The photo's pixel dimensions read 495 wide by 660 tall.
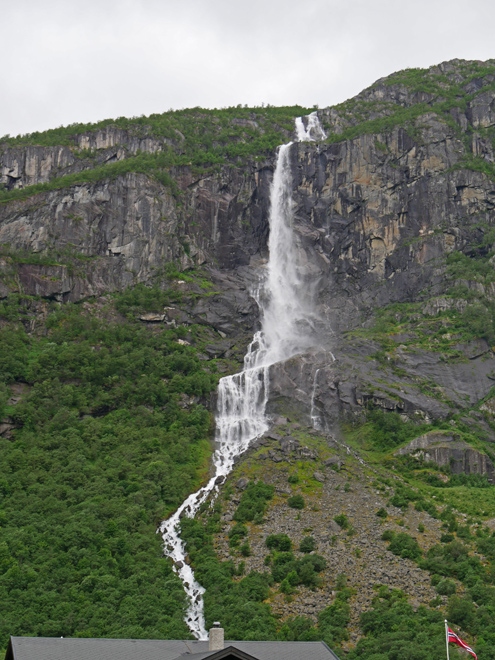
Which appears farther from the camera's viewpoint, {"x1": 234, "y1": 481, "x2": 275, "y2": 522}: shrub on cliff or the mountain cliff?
{"x1": 234, "y1": 481, "x2": 275, "y2": 522}: shrub on cliff

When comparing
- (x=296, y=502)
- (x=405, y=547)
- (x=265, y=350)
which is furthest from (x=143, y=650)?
(x=265, y=350)

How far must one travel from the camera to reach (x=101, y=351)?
92.1 m

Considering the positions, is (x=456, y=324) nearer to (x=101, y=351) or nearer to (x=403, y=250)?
(x=403, y=250)

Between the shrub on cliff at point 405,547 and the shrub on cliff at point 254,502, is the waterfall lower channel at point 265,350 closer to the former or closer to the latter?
the shrub on cliff at point 254,502

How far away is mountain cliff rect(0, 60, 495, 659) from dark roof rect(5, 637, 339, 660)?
16.2m

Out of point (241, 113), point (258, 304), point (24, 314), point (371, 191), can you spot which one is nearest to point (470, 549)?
point (258, 304)

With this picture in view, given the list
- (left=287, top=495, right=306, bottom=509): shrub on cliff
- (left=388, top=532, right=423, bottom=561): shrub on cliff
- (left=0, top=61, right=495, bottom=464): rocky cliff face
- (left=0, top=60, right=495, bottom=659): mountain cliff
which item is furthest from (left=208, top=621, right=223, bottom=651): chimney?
(left=0, top=61, right=495, bottom=464): rocky cliff face

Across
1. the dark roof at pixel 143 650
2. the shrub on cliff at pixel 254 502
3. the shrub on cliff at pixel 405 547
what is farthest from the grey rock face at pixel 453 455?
the dark roof at pixel 143 650

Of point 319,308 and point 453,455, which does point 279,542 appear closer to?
point 453,455

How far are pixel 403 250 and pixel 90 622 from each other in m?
86.7

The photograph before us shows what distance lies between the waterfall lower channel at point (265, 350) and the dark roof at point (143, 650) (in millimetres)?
21993

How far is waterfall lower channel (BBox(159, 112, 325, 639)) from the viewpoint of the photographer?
6411 cm

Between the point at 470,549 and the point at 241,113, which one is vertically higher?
the point at 241,113

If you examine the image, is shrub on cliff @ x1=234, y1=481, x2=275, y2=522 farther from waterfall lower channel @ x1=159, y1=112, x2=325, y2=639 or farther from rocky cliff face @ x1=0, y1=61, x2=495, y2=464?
rocky cliff face @ x1=0, y1=61, x2=495, y2=464
